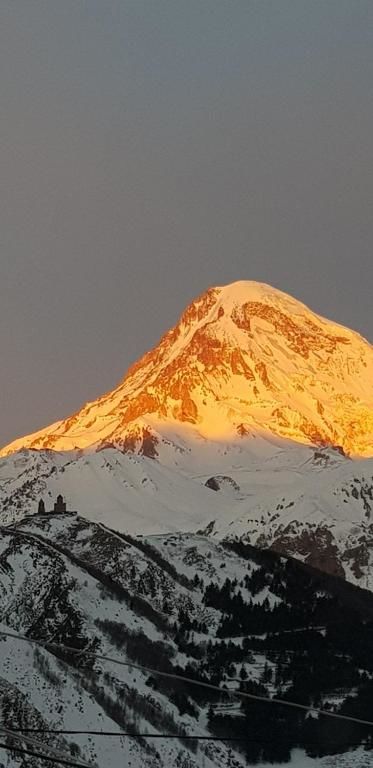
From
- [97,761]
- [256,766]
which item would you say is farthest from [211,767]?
[97,761]

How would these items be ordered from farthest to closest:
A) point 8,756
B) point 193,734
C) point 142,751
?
point 193,734, point 142,751, point 8,756

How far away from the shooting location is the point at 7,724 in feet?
562

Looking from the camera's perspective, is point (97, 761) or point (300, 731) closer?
point (97, 761)

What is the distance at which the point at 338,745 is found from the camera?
194 metres

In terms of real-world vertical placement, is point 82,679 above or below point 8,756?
above

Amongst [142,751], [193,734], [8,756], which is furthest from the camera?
[193,734]

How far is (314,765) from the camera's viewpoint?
194 m

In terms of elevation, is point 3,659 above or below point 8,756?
above

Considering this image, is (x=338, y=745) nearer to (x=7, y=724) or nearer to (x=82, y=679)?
(x=82, y=679)

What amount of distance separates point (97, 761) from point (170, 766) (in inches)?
450

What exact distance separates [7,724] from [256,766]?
104ft

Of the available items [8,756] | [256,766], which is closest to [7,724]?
[8,756]

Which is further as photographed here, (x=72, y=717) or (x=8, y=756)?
(x=72, y=717)

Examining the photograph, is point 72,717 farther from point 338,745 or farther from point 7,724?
point 338,745
